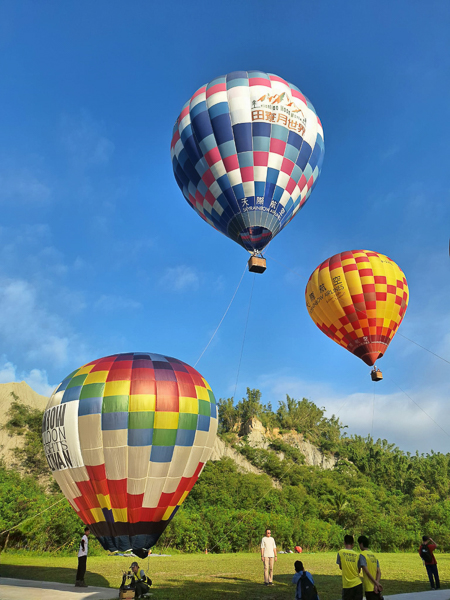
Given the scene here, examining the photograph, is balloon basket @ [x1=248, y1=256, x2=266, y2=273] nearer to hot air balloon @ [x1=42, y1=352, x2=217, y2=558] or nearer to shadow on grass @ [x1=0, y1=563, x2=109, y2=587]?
hot air balloon @ [x1=42, y1=352, x2=217, y2=558]

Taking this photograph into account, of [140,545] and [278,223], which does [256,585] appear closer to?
[140,545]

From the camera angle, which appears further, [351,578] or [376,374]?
[376,374]

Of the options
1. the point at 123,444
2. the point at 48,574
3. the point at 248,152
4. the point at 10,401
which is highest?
the point at 10,401

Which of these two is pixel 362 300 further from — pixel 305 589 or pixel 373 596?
pixel 305 589

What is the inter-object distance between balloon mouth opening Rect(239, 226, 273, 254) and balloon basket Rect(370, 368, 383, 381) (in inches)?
298

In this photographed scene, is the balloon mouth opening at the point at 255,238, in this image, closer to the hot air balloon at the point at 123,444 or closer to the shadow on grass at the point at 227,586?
the hot air balloon at the point at 123,444

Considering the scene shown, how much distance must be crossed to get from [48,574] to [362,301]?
48.1ft

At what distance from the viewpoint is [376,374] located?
19016 millimetres

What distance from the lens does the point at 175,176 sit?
18.9 metres

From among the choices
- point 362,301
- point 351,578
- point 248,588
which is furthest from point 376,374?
point 351,578

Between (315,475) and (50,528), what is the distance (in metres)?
40.8

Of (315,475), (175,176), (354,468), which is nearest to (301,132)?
(175,176)

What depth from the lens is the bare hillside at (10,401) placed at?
53594mm

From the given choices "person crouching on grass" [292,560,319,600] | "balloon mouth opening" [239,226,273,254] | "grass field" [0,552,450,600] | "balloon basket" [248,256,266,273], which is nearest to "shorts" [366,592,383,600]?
"person crouching on grass" [292,560,319,600]
